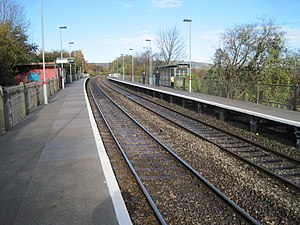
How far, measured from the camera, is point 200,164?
7461 millimetres

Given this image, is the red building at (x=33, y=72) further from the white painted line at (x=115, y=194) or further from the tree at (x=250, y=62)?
the white painted line at (x=115, y=194)

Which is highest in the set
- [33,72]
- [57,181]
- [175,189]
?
[33,72]

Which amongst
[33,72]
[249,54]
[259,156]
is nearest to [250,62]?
[249,54]

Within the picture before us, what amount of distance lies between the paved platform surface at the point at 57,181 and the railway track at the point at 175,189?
80cm

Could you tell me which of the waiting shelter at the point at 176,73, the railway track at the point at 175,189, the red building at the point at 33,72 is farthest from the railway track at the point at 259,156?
the red building at the point at 33,72

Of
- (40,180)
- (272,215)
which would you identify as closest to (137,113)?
(40,180)

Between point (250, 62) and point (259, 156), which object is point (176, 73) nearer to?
point (250, 62)

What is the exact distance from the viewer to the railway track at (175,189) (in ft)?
15.5

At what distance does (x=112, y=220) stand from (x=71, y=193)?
52.7 inches

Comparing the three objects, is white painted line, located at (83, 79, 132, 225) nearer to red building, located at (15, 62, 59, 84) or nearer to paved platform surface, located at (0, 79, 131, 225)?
paved platform surface, located at (0, 79, 131, 225)

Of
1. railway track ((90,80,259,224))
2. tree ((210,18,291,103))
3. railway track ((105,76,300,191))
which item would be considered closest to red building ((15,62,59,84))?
tree ((210,18,291,103))

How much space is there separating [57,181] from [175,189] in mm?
2382

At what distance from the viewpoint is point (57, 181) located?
18.7ft

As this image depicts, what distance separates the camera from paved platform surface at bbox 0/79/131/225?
428 cm
